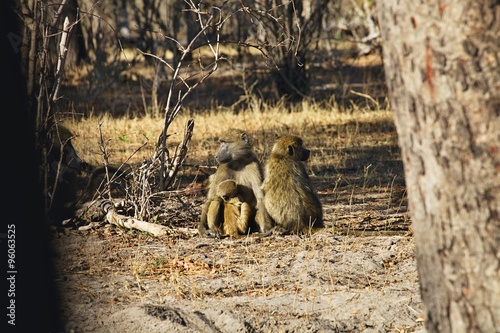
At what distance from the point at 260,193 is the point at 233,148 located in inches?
21.2

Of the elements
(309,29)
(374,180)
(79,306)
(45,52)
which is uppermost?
(309,29)

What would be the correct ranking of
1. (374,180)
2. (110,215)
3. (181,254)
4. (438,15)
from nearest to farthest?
(438,15)
(181,254)
(110,215)
(374,180)

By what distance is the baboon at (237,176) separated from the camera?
7555 millimetres

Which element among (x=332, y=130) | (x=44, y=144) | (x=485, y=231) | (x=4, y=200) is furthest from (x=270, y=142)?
(x=485, y=231)

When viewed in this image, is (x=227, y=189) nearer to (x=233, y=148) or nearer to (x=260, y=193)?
(x=260, y=193)

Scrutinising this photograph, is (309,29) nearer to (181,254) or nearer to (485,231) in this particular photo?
(181,254)

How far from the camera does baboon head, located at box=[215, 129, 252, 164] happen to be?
7.71 meters

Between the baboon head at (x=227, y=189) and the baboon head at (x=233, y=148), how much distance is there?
0.25 m

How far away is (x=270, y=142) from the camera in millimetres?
11719

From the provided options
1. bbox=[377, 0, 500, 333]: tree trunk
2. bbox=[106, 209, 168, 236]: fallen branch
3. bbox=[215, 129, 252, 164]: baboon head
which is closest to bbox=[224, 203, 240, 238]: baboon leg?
bbox=[215, 129, 252, 164]: baboon head

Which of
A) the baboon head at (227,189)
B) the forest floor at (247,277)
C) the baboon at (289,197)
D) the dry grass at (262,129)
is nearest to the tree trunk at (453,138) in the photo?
the forest floor at (247,277)

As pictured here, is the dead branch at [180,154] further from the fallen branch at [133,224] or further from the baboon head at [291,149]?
the baboon head at [291,149]

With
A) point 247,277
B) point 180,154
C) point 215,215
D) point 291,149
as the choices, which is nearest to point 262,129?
point 180,154

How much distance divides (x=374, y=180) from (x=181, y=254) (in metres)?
3.67
